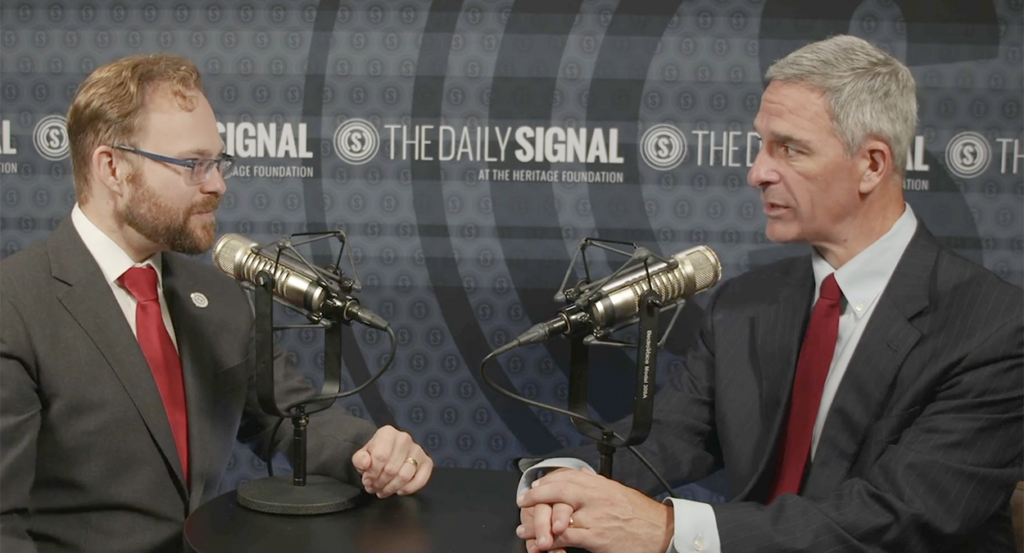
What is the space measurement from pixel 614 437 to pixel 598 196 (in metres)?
1.23

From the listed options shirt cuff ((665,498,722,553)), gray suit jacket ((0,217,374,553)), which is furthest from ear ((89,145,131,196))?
shirt cuff ((665,498,722,553))

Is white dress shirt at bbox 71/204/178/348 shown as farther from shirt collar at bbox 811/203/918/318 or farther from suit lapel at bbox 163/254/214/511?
shirt collar at bbox 811/203/918/318

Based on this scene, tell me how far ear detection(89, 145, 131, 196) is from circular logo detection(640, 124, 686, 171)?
1.58 meters

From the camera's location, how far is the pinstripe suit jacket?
2.12 m

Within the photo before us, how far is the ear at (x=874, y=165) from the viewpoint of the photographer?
8.10 feet

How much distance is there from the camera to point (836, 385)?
2459 mm

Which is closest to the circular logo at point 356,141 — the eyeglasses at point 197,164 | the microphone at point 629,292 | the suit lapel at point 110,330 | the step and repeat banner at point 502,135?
the step and repeat banner at point 502,135

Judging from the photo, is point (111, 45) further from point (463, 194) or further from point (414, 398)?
point (414, 398)

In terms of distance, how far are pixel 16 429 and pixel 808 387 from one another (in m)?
1.78

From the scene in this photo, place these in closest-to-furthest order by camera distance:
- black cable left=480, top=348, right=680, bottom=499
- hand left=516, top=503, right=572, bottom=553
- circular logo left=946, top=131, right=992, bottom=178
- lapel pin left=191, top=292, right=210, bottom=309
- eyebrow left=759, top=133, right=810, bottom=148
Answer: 1. hand left=516, top=503, right=572, bottom=553
2. black cable left=480, top=348, right=680, bottom=499
3. eyebrow left=759, top=133, right=810, bottom=148
4. lapel pin left=191, top=292, right=210, bottom=309
5. circular logo left=946, top=131, right=992, bottom=178

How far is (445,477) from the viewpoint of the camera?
260 centimetres

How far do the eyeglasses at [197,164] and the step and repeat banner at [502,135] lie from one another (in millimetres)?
724

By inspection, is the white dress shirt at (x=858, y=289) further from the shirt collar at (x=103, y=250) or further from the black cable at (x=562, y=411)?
the shirt collar at (x=103, y=250)

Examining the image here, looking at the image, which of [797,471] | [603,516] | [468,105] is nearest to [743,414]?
[797,471]
